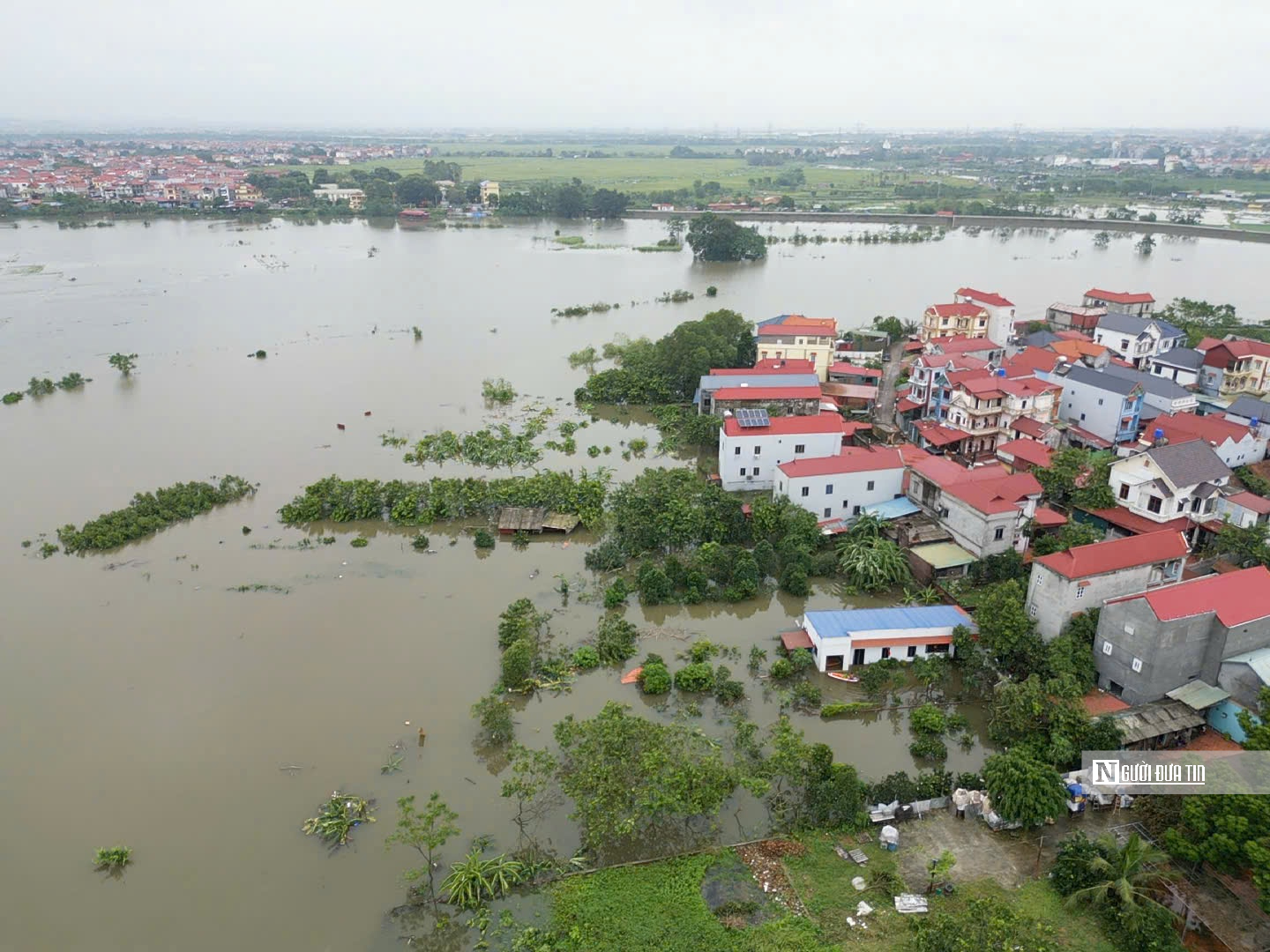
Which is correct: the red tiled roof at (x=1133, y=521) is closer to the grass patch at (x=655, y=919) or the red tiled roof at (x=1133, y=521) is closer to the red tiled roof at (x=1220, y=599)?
the red tiled roof at (x=1220, y=599)

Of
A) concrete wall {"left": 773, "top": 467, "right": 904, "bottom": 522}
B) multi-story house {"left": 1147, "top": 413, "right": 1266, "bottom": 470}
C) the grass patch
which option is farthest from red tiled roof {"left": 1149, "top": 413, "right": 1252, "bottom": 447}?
the grass patch

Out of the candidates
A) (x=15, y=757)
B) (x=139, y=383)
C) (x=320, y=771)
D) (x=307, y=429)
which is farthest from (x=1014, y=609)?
(x=139, y=383)

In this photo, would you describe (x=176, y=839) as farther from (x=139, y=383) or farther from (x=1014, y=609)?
(x=139, y=383)

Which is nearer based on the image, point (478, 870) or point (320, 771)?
point (478, 870)

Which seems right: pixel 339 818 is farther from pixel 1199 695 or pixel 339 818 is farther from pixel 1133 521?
pixel 1133 521

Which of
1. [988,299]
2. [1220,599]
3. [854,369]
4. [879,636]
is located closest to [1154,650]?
[1220,599]

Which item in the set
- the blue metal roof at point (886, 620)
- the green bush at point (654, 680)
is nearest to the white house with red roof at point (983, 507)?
the blue metal roof at point (886, 620)
